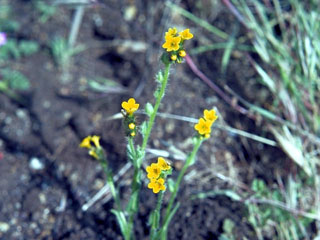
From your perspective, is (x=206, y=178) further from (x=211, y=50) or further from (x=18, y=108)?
(x=18, y=108)

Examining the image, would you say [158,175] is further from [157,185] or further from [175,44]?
[175,44]

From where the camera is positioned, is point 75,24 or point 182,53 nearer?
point 182,53

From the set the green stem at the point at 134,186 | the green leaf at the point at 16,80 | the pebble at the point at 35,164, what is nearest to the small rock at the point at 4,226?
the pebble at the point at 35,164

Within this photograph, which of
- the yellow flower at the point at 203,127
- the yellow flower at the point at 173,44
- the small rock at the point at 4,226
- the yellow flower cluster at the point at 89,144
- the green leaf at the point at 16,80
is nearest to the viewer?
the yellow flower at the point at 173,44

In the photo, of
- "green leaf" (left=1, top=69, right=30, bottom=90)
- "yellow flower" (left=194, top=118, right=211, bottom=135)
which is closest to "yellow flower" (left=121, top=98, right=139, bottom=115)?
"yellow flower" (left=194, top=118, right=211, bottom=135)

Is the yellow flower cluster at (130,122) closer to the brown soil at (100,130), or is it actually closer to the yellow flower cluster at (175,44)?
the yellow flower cluster at (175,44)

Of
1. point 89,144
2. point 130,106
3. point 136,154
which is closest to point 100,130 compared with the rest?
point 89,144
